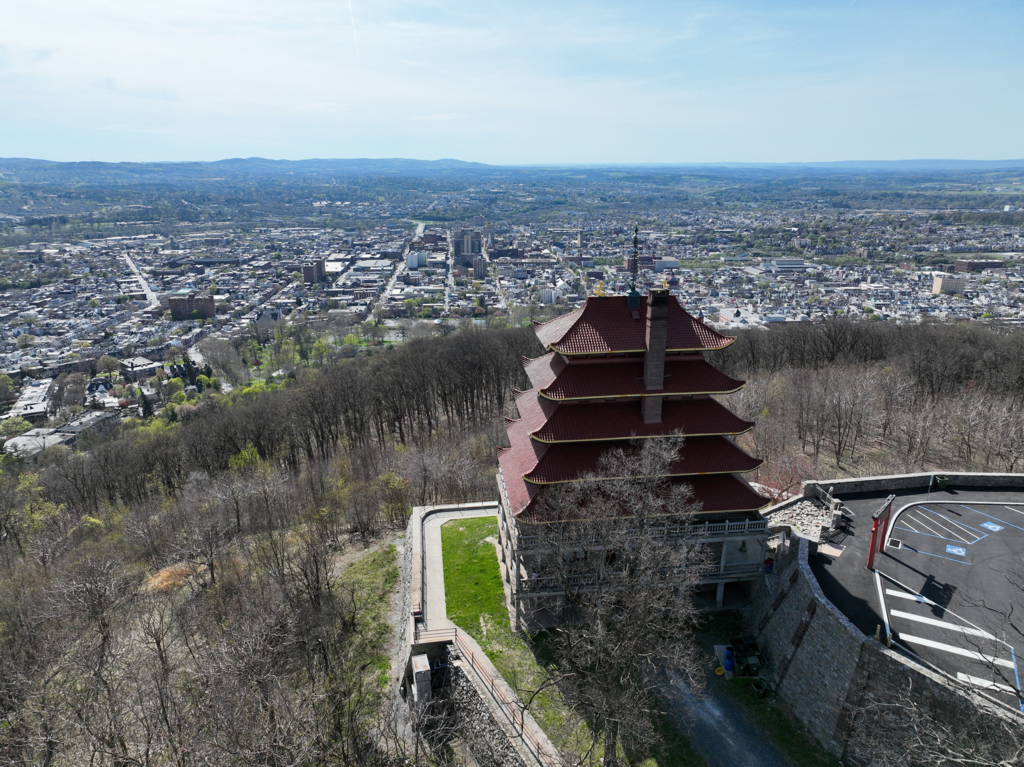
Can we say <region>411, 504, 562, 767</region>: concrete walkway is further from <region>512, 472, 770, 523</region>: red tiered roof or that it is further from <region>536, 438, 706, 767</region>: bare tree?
<region>512, 472, 770, 523</region>: red tiered roof

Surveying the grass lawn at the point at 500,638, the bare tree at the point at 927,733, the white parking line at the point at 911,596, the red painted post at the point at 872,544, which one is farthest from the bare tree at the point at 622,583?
the white parking line at the point at 911,596

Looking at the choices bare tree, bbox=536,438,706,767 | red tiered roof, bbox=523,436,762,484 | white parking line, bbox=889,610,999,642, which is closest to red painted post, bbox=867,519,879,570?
white parking line, bbox=889,610,999,642

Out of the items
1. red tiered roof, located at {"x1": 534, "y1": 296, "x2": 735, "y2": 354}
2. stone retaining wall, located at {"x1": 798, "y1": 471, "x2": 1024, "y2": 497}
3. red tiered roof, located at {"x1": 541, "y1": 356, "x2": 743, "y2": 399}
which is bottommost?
stone retaining wall, located at {"x1": 798, "y1": 471, "x2": 1024, "y2": 497}

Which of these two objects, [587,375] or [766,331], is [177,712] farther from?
[766,331]

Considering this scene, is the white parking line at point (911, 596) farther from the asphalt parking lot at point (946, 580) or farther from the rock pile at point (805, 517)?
the rock pile at point (805, 517)

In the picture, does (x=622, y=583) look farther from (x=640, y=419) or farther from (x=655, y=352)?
(x=655, y=352)

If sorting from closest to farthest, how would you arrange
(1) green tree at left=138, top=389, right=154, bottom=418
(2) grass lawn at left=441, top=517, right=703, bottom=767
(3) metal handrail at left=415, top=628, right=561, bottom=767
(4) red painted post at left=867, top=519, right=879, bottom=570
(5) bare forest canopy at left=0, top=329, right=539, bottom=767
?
(5) bare forest canopy at left=0, top=329, right=539, bottom=767 → (3) metal handrail at left=415, top=628, right=561, bottom=767 → (2) grass lawn at left=441, top=517, right=703, bottom=767 → (4) red painted post at left=867, top=519, right=879, bottom=570 → (1) green tree at left=138, top=389, right=154, bottom=418
